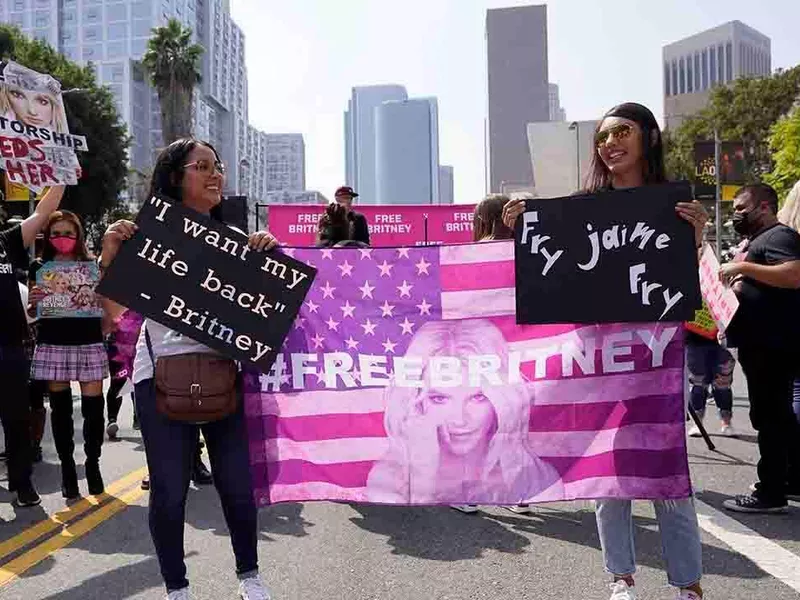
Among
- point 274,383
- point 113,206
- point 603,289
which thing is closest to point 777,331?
point 603,289

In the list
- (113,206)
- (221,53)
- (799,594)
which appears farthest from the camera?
(221,53)

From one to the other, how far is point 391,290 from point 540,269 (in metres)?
0.80

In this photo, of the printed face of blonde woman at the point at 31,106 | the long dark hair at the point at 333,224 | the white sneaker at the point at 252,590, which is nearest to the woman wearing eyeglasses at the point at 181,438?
the white sneaker at the point at 252,590

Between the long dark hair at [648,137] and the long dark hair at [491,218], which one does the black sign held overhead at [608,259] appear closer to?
the long dark hair at [648,137]

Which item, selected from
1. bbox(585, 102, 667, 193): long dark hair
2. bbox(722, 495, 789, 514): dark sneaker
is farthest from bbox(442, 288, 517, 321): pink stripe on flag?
bbox(722, 495, 789, 514): dark sneaker

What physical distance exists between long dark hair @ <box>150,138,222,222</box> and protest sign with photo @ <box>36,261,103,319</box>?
2.37 meters

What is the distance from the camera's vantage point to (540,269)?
326cm

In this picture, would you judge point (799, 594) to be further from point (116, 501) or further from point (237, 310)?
point (116, 501)

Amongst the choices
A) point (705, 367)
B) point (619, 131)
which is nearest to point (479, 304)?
point (619, 131)

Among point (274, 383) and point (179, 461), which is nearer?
point (179, 461)

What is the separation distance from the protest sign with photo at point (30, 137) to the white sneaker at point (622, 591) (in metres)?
4.22

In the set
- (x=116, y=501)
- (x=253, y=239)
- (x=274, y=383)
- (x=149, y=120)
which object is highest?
(x=149, y=120)

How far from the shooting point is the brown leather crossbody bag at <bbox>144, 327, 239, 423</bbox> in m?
3.04

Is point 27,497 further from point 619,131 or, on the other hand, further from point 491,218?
point 619,131
